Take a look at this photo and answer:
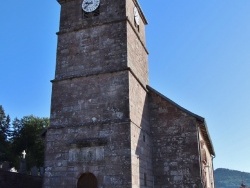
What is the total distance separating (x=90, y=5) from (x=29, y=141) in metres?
20.5

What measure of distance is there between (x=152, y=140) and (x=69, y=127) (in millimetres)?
4349

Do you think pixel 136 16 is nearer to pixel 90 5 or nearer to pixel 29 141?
pixel 90 5

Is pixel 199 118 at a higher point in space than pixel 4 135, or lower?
lower

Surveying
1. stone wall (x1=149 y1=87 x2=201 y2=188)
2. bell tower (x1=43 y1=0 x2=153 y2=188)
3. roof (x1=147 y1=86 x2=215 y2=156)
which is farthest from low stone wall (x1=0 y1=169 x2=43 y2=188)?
roof (x1=147 y1=86 x2=215 y2=156)

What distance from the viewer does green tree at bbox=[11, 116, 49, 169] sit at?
3100 cm

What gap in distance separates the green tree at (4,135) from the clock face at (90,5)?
19.3 m

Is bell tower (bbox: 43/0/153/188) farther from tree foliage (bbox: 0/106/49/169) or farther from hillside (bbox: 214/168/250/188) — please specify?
hillside (bbox: 214/168/250/188)

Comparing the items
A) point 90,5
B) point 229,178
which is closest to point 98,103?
point 90,5

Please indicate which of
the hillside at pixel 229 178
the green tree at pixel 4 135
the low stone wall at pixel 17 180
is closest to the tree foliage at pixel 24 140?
the green tree at pixel 4 135

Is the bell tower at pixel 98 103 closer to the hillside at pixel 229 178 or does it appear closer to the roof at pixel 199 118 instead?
the roof at pixel 199 118

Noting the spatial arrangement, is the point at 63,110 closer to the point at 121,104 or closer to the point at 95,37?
the point at 121,104

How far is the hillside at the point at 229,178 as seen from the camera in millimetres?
110562

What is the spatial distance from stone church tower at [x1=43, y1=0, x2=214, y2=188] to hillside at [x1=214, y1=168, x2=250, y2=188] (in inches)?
4006

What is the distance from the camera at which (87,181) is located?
1286 centimetres
